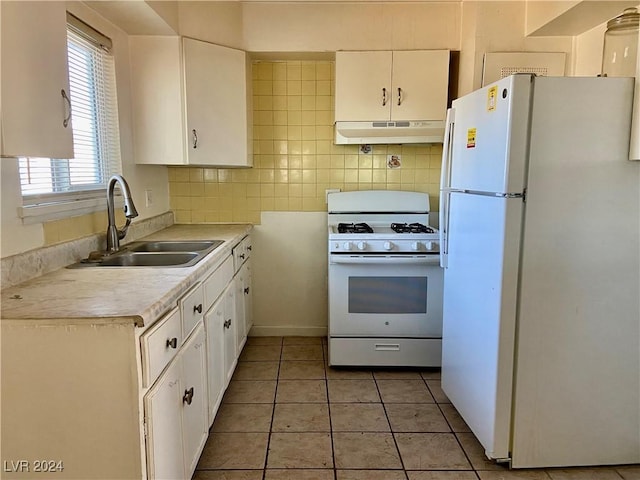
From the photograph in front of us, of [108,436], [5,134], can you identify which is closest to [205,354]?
[108,436]

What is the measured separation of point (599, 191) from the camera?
1.89 m

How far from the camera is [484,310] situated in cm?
207

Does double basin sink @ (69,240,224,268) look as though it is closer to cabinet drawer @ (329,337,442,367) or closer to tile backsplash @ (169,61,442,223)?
tile backsplash @ (169,61,442,223)

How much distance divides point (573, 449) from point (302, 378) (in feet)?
5.10

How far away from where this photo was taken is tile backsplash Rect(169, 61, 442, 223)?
11.4 feet

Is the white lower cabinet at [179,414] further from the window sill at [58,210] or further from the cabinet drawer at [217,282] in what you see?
the window sill at [58,210]

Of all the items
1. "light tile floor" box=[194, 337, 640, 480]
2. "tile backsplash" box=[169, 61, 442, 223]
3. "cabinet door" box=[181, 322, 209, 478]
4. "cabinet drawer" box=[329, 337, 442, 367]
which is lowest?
"light tile floor" box=[194, 337, 640, 480]

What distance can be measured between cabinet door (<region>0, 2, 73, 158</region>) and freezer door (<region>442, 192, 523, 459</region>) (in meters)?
1.68

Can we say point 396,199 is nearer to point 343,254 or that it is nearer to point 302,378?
point 343,254

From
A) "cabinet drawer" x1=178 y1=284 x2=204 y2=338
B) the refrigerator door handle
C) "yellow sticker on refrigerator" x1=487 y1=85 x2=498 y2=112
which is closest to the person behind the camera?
"cabinet drawer" x1=178 y1=284 x2=204 y2=338

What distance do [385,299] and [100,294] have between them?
1.91 metres

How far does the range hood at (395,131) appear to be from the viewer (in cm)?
314

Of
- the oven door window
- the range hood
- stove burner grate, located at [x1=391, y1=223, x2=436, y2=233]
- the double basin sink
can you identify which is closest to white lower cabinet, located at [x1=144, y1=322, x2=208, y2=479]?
the double basin sink

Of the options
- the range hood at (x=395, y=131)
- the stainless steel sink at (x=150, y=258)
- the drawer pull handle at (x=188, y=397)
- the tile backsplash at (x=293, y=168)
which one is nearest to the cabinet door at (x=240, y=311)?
the stainless steel sink at (x=150, y=258)
